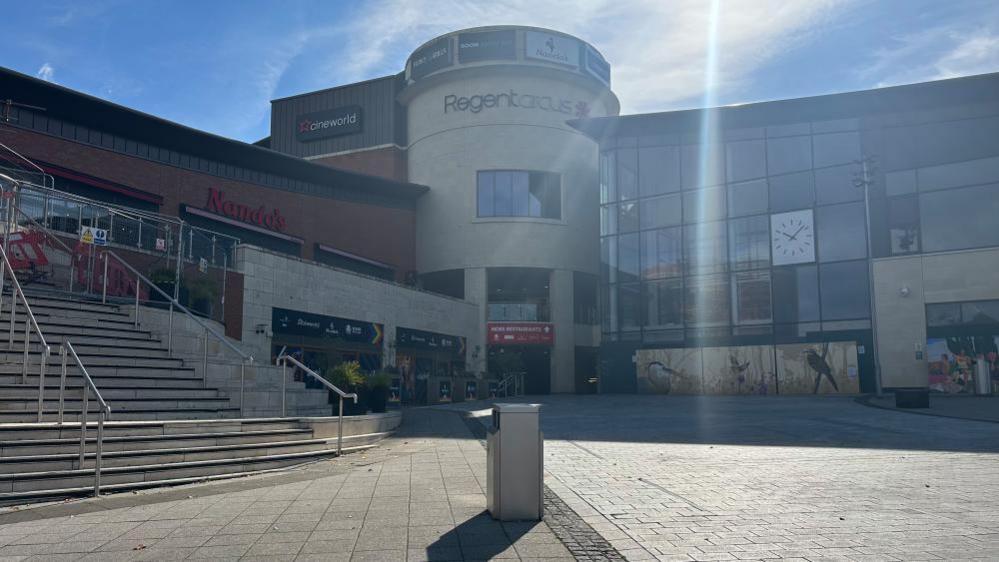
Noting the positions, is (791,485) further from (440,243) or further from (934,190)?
(440,243)

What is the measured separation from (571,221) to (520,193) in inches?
135

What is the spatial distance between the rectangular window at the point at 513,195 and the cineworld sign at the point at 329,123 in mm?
10240

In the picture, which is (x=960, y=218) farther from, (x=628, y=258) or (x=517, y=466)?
(x=517, y=466)

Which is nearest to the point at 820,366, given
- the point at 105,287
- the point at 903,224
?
the point at 903,224

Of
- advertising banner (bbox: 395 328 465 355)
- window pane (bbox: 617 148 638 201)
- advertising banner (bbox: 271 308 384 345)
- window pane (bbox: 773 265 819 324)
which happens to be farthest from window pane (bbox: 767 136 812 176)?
advertising banner (bbox: 271 308 384 345)

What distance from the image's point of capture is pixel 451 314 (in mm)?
38719

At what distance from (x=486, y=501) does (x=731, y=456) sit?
19.3 feet

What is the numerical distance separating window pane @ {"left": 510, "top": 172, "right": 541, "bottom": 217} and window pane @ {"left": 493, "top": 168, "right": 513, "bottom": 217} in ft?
0.60

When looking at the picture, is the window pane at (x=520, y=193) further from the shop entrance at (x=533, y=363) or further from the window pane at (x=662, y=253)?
the shop entrance at (x=533, y=363)

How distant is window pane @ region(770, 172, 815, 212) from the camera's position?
36.1 m

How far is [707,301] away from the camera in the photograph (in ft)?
126

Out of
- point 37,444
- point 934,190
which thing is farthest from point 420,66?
point 37,444

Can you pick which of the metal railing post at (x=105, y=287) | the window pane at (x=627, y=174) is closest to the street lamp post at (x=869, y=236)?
the window pane at (x=627, y=174)

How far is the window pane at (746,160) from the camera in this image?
37.6m
